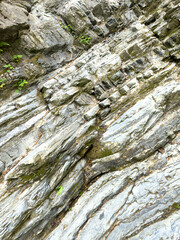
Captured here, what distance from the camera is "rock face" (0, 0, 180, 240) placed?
521 cm

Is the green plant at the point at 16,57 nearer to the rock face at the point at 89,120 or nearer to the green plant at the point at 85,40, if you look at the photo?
the rock face at the point at 89,120

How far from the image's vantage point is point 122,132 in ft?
21.9

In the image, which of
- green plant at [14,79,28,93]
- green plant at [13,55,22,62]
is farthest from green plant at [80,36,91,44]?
green plant at [14,79,28,93]

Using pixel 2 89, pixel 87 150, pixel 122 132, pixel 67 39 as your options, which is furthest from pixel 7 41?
pixel 122 132

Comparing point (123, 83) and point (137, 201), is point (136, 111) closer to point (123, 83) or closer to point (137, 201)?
point (123, 83)

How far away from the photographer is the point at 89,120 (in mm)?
7387

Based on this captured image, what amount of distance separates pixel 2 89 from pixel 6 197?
5972 mm

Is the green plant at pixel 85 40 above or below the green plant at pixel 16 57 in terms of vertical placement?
below

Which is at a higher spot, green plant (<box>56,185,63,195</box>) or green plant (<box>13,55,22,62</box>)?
green plant (<box>13,55,22,62</box>)

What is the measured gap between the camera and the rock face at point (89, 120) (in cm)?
521

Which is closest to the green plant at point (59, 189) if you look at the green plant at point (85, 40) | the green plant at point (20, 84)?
the green plant at point (20, 84)

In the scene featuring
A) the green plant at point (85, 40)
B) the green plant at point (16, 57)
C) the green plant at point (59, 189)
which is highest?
the green plant at point (16, 57)

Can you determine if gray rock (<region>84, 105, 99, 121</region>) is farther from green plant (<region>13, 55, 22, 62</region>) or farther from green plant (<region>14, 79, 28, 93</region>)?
green plant (<region>13, 55, 22, 62</region>)

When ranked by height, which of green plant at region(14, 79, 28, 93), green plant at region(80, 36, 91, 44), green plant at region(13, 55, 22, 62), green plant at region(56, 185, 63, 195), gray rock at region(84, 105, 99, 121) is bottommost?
green plant at region(56, 185, 63, 195)
